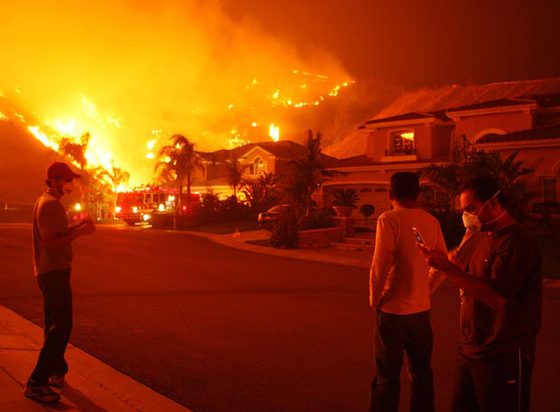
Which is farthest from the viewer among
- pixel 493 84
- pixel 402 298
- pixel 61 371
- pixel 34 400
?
pixel 493 84

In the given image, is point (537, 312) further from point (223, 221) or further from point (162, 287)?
point (223, 221)

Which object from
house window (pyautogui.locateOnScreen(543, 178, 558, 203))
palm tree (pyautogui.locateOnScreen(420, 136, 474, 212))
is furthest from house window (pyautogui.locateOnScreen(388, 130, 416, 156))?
house window (pyautogui.locateOnScreen(543, 178, 558, 203))

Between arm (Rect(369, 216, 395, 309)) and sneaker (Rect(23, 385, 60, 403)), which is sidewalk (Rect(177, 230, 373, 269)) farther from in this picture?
arm (Rect(369, 216, 395, 309))

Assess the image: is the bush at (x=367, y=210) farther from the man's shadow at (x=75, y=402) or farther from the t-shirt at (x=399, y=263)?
the t-shirt at (x=399, y=263)

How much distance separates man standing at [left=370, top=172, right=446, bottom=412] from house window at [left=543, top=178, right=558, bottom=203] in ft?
77.0

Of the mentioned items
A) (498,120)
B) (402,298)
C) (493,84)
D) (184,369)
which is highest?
(493,84)

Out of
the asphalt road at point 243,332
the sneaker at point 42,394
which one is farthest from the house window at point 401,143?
the sneaker at point 42,394

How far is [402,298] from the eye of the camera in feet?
12.8

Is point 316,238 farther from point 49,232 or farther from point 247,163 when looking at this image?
point 247,163

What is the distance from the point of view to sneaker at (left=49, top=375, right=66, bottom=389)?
5105 millimetres

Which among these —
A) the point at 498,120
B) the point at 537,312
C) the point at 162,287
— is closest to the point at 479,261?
the point at 537,312

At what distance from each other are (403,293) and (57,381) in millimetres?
3216

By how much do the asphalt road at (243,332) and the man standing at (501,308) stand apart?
195cm

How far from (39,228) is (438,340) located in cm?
488
